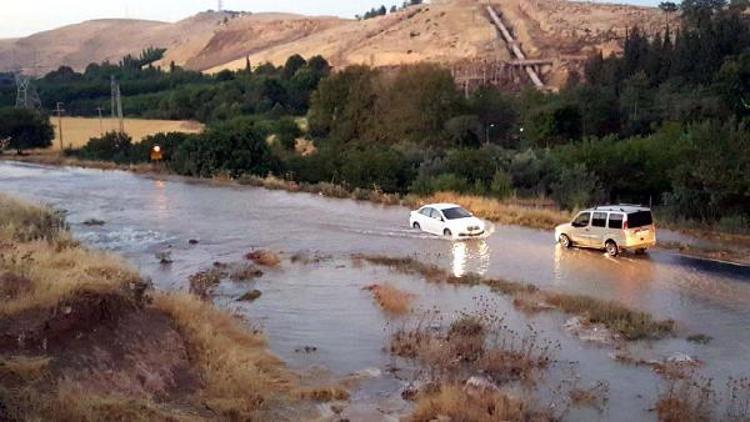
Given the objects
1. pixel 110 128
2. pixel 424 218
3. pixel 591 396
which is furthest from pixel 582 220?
pixel 110 128

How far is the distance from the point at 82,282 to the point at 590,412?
878 centimetres

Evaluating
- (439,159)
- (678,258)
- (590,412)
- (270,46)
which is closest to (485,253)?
(678,258)

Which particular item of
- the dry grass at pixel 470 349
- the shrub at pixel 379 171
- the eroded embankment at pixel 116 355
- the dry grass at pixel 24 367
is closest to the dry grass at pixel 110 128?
the shrub at pixel 379 171

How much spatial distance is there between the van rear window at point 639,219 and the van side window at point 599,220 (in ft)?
2.77

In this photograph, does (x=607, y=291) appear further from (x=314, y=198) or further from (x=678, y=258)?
(x=314, y=198)

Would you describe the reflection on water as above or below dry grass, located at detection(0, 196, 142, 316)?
below

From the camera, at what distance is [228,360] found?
1405cm

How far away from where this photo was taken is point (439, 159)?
46938mm

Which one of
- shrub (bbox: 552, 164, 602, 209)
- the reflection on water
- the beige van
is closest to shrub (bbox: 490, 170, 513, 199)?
shrub (bbox: 552, 164, 602, 209)

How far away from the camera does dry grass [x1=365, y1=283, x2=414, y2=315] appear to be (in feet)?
63.6

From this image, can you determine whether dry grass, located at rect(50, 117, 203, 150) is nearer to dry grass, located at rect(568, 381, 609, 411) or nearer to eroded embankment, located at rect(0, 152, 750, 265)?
eroded embankment, located at rect(0, 152, 750, 265)

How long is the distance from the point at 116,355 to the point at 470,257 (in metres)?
14.7

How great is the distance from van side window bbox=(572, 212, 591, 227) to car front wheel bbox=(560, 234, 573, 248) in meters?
0.48

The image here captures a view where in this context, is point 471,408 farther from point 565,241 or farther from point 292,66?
point 292,66
